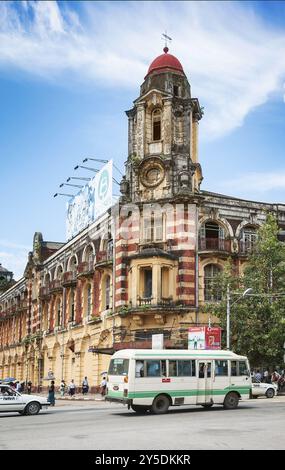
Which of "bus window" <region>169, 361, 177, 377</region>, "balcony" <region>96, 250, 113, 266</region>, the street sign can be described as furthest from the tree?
"bus window" <region>169, 361, 177, 377</region>

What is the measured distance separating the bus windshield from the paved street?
1911 mm

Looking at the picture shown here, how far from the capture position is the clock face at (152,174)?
153 ft

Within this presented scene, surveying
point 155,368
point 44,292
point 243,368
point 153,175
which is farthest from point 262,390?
point 44,292

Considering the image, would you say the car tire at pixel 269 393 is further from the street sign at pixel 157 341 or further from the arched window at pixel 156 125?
the arched window at pixel 156 125

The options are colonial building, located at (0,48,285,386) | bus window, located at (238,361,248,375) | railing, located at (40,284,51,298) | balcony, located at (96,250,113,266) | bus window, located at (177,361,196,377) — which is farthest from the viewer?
railing, located at (40,284,51,298)

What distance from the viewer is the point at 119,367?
1015 inches

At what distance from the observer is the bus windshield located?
25266 millimetres

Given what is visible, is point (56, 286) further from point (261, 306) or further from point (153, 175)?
point (261, 306)

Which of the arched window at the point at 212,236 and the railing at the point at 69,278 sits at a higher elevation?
the arched window at the point at 212,236

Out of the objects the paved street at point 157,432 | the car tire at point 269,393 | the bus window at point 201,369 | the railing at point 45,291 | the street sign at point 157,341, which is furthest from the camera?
the railing at point 45,291

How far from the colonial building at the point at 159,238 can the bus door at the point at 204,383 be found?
1603 centimetres

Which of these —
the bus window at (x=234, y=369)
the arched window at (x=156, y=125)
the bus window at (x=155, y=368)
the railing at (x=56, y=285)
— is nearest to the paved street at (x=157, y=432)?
the bus window at (x=155, y=368)

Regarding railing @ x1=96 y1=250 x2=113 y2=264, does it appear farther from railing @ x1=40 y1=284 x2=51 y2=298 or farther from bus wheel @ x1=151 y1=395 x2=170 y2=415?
bus wheel @ x1=151 y1=395 x2=170 y2=415
